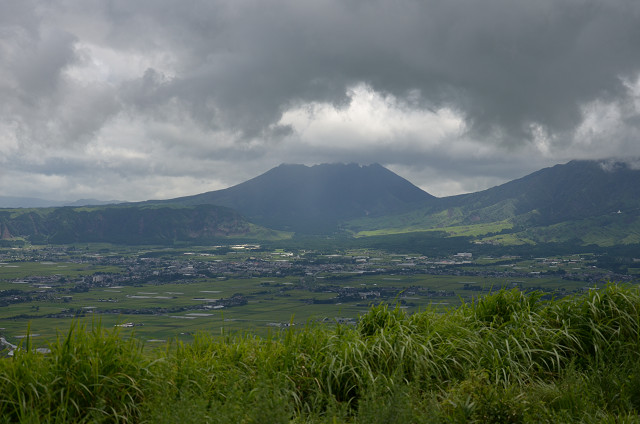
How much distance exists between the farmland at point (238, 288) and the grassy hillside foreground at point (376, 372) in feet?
204

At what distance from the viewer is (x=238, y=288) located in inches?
5527

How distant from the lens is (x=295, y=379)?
7387 millimetres

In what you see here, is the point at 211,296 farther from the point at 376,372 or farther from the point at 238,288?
the point at 376,372

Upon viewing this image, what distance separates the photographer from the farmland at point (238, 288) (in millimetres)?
91500

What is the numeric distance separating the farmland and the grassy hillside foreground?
6219 centimetres

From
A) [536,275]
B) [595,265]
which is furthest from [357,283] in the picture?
[595,265]

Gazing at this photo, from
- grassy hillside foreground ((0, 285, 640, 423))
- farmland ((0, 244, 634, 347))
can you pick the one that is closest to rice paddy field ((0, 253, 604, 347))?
farmland ((0, 244, 634, 347))

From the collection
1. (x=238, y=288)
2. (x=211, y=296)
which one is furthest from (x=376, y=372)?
(x=238, y=288)

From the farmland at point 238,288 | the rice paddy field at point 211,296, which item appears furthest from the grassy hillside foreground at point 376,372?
the rice paddy field at point 211,296

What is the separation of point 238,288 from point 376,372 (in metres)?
136

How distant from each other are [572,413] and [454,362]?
5.87 feet

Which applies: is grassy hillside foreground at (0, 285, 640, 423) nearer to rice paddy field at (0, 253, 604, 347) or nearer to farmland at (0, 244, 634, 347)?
farmland at (0, 244, 634, 347)

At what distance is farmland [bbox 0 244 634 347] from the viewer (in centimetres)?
9150

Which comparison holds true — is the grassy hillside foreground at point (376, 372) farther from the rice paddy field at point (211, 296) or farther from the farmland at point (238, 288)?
the rice paddy field at point (211, 296)
